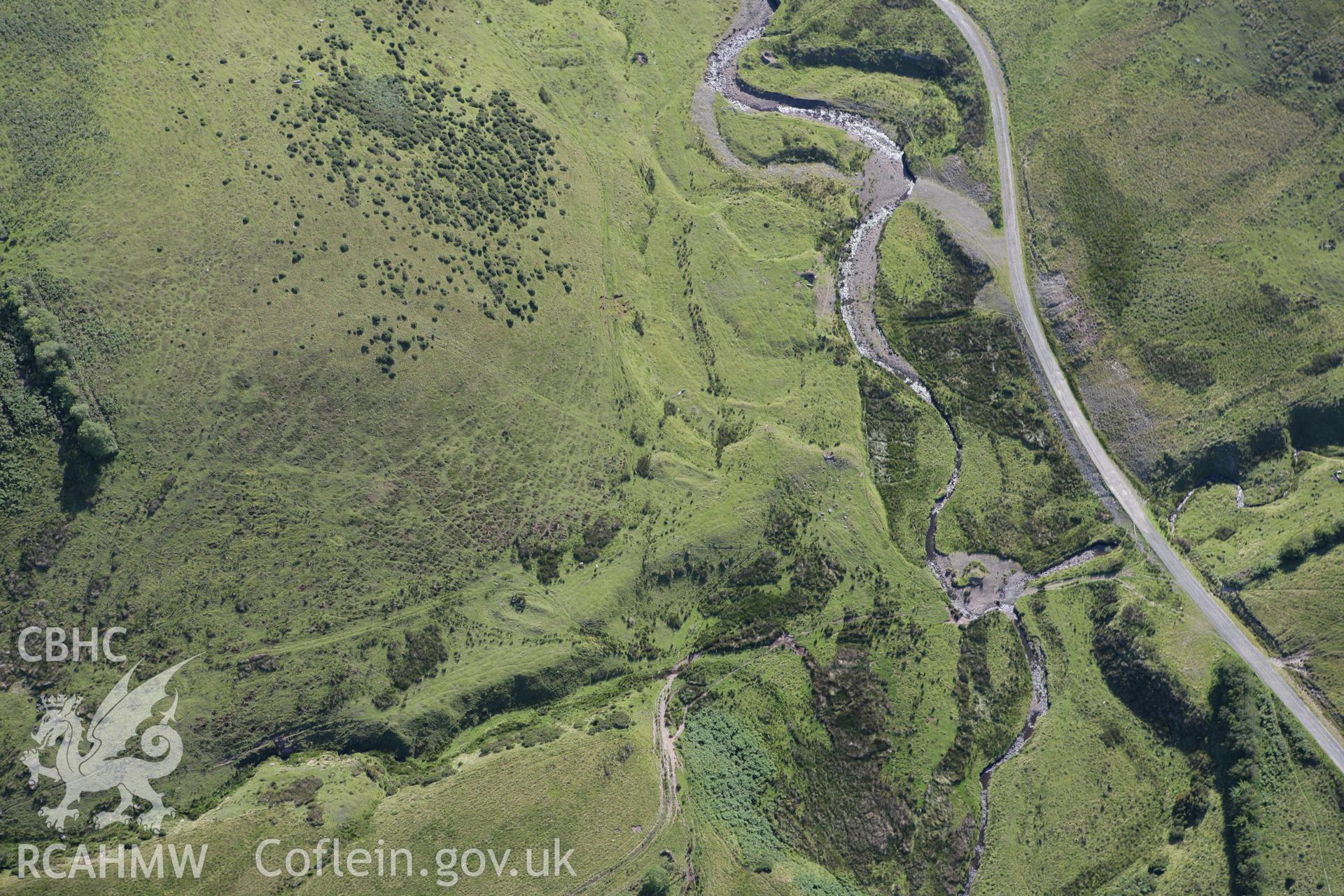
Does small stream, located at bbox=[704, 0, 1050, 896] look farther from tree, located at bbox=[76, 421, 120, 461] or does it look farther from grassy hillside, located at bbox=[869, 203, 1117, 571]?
tree, located at bbox=[76, 421, 120, 461]

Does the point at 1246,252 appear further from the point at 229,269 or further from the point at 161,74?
the point at 161,74

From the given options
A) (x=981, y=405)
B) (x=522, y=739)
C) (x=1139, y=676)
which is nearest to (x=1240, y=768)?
(x=1139, y=676)

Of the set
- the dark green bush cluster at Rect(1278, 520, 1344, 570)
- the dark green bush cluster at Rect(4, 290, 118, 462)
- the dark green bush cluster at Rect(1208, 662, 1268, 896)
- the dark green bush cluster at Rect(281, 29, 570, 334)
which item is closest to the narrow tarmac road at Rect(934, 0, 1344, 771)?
the dark green bush cluster at Rect(1208, 662, 1268, 896)

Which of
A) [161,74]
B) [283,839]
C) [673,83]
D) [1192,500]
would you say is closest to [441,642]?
[283,839]

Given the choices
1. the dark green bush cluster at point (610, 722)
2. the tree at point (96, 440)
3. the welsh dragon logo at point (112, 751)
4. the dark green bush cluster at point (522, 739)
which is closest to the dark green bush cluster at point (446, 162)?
the tree at point (96, 440)

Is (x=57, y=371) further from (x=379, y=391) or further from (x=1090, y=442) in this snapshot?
(x=1090, y=442)
